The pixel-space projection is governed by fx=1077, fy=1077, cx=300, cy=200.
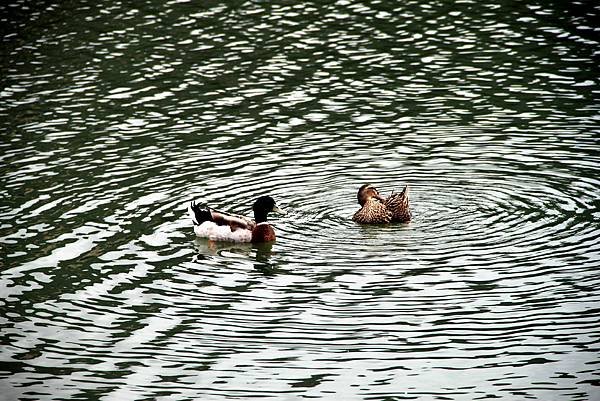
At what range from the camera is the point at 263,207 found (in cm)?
1962

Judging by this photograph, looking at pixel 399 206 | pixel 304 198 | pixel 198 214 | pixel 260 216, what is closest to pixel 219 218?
pixel 198 214

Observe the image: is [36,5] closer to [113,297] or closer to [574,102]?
[574,102]

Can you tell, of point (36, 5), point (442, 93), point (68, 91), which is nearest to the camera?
point (442, 93)

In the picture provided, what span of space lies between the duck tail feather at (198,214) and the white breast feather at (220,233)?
0.38 ft

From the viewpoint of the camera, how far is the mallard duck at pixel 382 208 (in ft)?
64.0

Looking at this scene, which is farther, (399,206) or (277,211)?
(277,211)

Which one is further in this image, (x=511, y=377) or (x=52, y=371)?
(x=52, y=371)

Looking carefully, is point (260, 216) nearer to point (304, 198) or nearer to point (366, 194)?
point (304, 198)

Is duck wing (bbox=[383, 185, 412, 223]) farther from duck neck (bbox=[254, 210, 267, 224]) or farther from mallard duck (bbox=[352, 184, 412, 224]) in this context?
duck neck (bbox=[254, 210, 267, 224])

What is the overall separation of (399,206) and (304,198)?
2.42 m

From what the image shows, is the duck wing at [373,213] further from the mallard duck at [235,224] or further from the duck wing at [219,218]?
the duck wing at [219,218]

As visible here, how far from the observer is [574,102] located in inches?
990

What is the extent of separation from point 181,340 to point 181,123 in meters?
11.4

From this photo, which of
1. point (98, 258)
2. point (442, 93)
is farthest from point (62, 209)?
point (442, 93)
